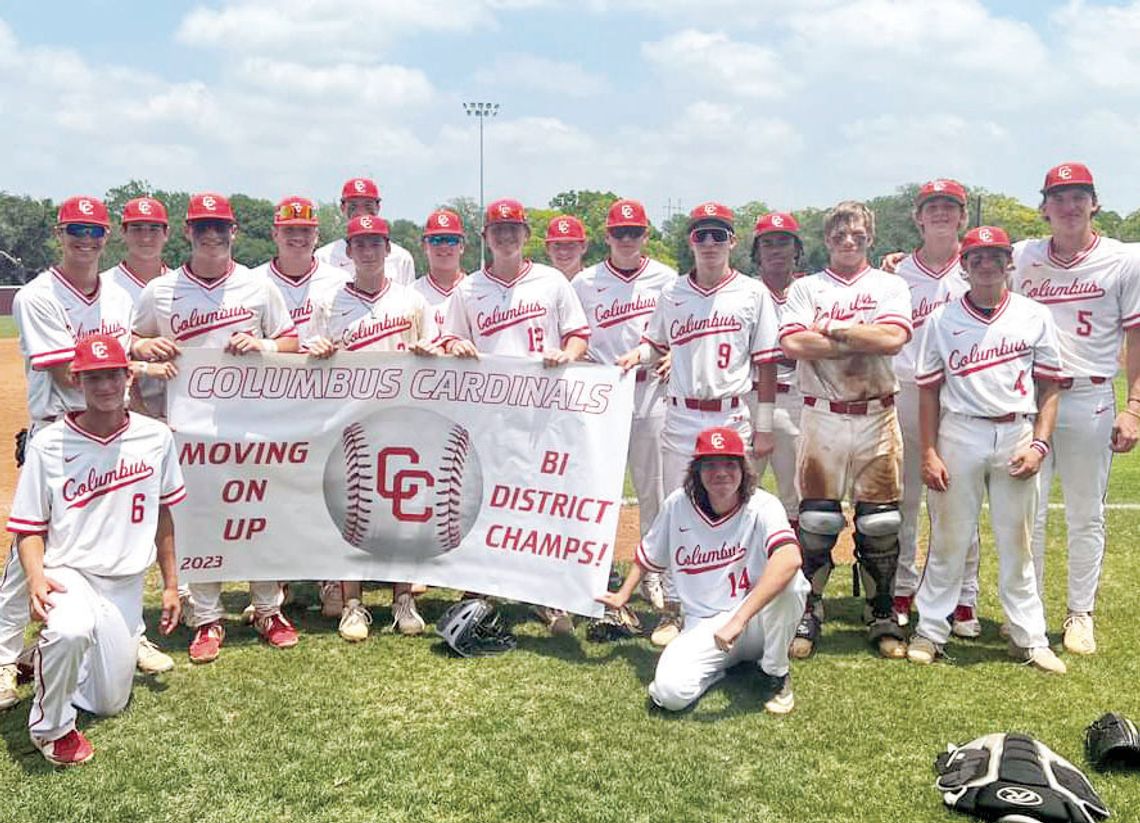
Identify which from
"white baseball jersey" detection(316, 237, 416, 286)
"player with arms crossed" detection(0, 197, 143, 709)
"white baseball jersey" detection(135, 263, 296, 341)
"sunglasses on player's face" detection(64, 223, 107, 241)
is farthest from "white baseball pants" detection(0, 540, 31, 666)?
"white baseball jersey" detection(316, 237, 416, 286)

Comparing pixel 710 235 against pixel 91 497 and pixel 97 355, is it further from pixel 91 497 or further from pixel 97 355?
pixel 91 497

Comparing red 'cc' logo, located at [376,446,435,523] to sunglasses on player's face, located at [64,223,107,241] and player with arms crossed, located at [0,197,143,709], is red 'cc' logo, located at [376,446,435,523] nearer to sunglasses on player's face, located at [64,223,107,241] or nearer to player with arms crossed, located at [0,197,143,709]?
player with arms crossed, located at [0,197,143,709]

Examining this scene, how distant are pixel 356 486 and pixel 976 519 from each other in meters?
3.36

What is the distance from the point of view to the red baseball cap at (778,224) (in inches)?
217

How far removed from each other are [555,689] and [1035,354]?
286 centimetres

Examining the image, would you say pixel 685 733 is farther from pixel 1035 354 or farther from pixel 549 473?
pixel 1035 354

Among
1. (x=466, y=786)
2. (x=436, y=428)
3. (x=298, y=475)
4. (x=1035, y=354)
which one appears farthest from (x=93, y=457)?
(x=1035, y=354)

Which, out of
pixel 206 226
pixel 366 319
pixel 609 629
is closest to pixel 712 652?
pixel 609 629

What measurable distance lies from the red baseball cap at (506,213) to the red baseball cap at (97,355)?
2.07m

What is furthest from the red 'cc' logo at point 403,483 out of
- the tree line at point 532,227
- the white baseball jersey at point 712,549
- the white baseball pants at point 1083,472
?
the tree line at point 532,227

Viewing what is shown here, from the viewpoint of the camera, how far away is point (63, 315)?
468 cm

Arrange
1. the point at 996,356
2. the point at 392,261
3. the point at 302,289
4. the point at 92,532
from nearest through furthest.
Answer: the point at 92,532, the point at 996,356, the point at 302,289, the point at 392,261

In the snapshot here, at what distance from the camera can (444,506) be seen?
543 cm

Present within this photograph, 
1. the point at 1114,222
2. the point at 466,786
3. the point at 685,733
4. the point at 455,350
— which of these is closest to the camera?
the point at 466,786
